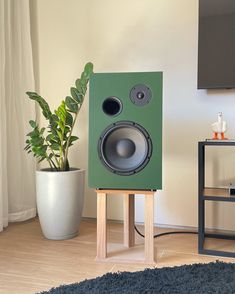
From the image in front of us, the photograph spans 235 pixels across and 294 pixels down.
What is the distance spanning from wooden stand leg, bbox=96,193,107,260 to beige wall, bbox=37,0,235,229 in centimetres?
62

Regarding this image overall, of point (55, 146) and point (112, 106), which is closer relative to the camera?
point (112, 106)

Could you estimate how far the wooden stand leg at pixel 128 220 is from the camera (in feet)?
5.34

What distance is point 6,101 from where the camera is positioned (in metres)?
2.00

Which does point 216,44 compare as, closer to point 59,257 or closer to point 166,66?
point 166,66

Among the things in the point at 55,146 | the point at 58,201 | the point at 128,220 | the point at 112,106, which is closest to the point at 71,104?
the point at 55,146

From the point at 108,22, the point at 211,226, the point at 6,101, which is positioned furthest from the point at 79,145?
the point at 211,226

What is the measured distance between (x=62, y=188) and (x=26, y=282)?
1.80 ft

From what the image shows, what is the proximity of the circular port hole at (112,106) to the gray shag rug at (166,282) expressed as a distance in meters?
0.65

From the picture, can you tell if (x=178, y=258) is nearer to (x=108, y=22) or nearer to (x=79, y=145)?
(x=79, y=145)

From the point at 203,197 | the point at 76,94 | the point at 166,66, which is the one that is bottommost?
the point at 203,197

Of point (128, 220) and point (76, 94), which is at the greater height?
point (76, 94)

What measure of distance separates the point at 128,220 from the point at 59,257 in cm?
36

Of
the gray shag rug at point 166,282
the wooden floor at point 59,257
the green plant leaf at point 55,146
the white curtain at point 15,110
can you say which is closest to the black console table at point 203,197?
the wooden floor at point 59,257

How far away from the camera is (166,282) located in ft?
4.00
